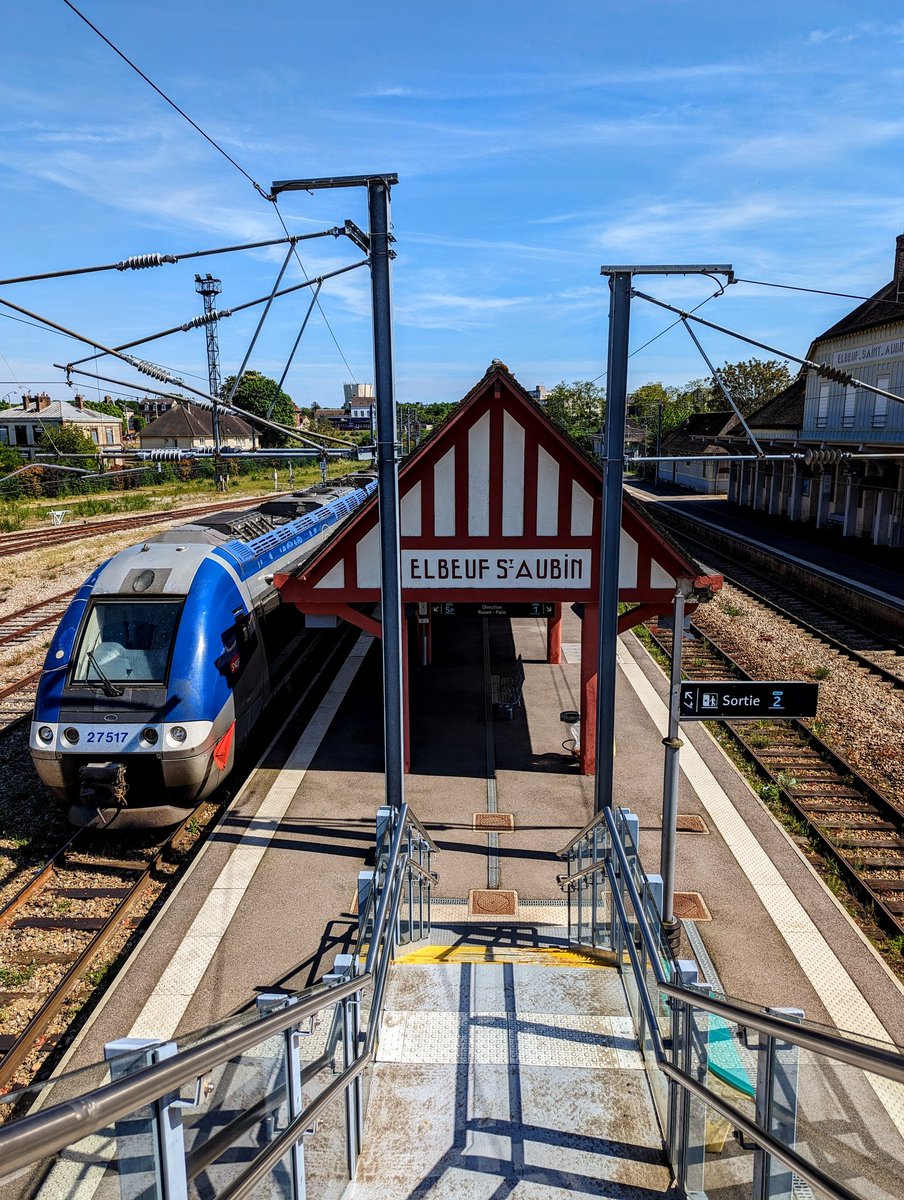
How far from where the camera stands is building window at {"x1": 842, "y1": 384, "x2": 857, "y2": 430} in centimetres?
3116

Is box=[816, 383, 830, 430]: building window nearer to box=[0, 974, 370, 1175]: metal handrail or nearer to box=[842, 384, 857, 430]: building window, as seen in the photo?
box=[842, 384, 857, 430]: building window

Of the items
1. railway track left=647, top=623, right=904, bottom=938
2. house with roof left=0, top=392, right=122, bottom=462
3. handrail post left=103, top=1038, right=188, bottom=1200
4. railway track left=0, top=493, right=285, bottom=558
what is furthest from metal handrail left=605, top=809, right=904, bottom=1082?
house with roof left=0, top=392, right=122, bottom=462

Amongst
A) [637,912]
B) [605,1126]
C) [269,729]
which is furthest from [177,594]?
[605,1126]

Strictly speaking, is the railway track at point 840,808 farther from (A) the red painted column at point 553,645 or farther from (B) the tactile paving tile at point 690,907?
(A) the red painted column at point 553,645

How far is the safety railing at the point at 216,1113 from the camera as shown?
2.05m

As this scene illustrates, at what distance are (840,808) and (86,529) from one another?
110ft

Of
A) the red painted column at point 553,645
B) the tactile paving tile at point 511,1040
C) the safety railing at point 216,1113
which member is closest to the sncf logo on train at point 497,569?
the red painted column at point 553,645

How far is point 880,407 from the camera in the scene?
29172 millimetres

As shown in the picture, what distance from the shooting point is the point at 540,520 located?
435 inches

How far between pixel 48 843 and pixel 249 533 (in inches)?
211

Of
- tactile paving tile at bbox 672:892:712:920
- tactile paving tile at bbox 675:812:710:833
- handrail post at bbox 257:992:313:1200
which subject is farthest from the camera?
tactile paving tile at bbox 675:812:710:833

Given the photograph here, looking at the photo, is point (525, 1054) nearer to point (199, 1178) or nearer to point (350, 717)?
point (199, 1178)

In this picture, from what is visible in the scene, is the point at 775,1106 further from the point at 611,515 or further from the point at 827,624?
the point at 827,624

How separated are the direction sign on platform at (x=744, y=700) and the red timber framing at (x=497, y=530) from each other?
13.3 feet
